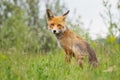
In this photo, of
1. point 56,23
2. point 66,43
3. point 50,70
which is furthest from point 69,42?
point 50,70

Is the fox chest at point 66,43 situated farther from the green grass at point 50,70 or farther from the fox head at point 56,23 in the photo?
the green grass at point 50,70

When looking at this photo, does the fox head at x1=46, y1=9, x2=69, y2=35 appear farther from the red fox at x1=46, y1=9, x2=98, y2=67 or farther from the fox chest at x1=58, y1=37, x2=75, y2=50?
the fox chest at x1=58, y1=37, x2=75, y2=50

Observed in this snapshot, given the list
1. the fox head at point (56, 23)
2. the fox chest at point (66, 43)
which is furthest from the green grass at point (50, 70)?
the fox head at point (56, 23)

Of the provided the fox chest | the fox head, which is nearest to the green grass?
the fox chest

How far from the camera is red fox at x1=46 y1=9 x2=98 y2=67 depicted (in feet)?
35.6

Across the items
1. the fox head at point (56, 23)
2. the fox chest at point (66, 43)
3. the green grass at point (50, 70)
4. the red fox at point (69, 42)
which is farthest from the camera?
the fox head at point (56, 23)

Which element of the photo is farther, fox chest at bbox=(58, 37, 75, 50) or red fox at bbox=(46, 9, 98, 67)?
fox chest at bbox=(58, 37, 75, 50)

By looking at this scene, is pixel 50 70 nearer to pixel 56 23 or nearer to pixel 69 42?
pixel 69 42

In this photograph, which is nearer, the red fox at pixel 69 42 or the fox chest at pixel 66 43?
the red fox at pixel 69 42

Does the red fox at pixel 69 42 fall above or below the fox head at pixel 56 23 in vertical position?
below

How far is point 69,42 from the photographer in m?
12.0

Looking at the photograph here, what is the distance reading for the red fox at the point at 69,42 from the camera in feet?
35.6

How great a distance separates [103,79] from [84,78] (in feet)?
0.90

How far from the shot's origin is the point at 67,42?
39.7 ft
